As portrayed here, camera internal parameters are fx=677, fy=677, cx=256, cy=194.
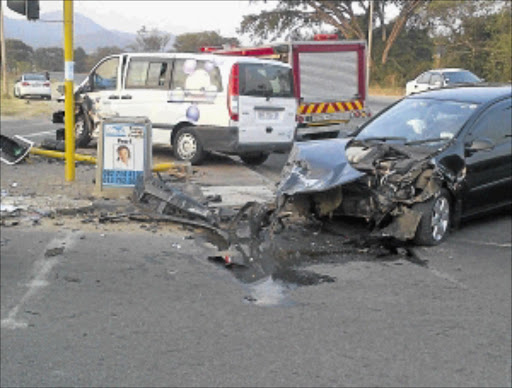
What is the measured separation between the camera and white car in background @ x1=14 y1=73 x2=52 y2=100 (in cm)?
3900

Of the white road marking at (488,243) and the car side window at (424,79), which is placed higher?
the car side window at (424,79)

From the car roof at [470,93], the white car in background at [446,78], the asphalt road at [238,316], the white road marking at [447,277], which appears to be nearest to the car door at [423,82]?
the white car in background at [446,78]

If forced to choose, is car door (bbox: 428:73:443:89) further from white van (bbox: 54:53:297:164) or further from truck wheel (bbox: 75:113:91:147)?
truck wheel (bbox: 75:113:91:147)

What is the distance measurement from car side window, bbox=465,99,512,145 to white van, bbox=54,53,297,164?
485 centimetres

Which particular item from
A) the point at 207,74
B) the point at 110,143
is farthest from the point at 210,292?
the point at 207,74

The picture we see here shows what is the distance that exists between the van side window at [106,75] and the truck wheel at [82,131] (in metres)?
0.86

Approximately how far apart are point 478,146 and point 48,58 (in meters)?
72.0

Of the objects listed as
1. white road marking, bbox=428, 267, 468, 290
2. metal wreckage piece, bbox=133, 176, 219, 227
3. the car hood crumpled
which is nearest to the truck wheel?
metal wreckage piece, bbox=133, 176, 219, 227

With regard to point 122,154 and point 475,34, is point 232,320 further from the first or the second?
point 475,34

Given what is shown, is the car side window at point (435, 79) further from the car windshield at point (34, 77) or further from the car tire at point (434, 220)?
the car windshield at point (34, 77)

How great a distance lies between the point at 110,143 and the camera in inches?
356

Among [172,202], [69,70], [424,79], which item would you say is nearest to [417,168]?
[172,202]

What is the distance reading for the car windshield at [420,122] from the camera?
7.95 m

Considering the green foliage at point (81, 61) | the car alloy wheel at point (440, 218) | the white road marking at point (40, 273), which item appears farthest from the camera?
the green foliage at point (81, 61)
